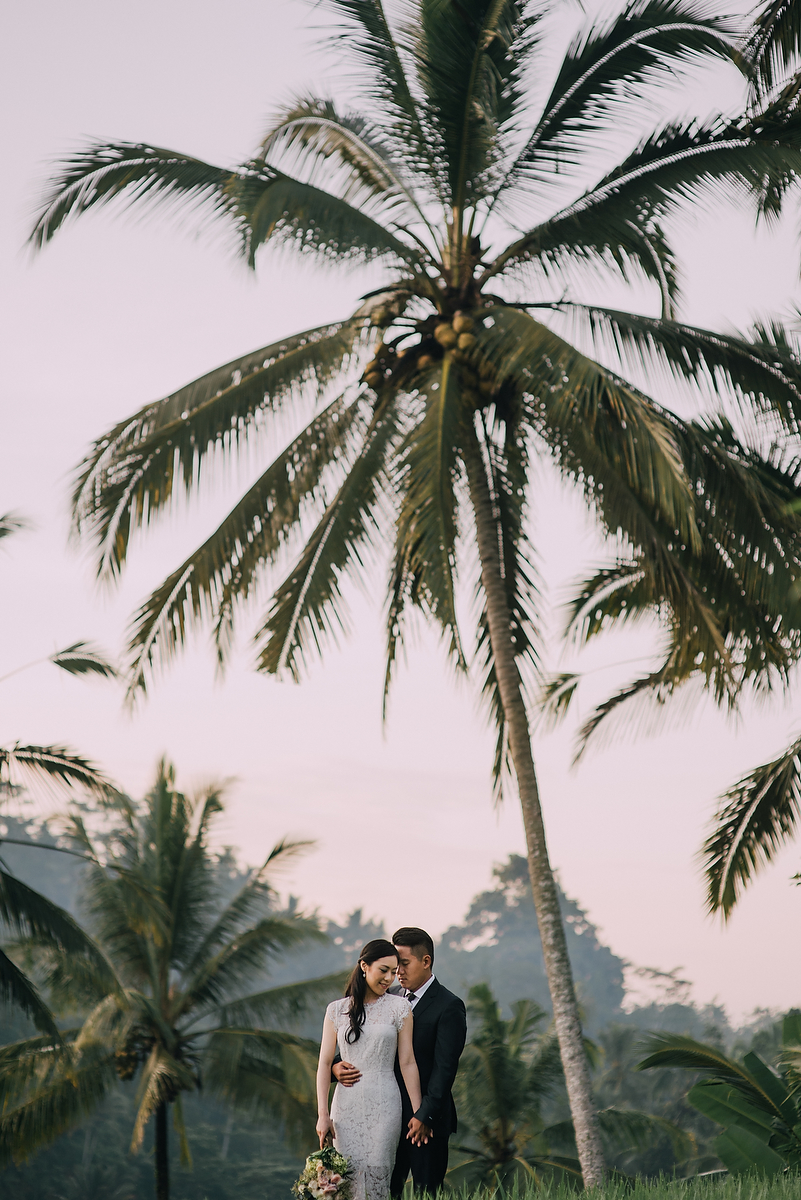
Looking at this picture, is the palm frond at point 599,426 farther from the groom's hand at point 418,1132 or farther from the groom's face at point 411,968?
the groom's hand at point 418,1132

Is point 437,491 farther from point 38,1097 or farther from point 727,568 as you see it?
point 38,1097

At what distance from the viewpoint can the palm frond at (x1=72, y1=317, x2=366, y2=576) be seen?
8.98 meters

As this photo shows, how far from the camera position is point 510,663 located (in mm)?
9367

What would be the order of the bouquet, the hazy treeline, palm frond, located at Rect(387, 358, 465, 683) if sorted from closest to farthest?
the bouquet, palm frond, located at Rect(387, 358, 465, 683), the hazy treeline

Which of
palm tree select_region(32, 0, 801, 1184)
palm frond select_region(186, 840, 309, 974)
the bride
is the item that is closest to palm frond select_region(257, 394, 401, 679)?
palm tree select_region(32, 0, 801, 1184)

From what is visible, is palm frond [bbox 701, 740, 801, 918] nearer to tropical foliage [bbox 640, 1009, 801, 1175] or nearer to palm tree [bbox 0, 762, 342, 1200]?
tropical foliage [bbox 640, 1009, 801, 1175]

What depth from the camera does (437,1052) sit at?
15.0ft

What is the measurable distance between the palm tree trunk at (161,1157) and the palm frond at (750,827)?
9495 mm

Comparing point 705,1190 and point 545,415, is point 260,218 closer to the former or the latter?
point 545,415

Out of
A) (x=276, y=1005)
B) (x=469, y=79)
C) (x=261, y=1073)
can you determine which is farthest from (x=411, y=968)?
(x=276, y=1005)

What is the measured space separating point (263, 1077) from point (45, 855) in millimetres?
51211

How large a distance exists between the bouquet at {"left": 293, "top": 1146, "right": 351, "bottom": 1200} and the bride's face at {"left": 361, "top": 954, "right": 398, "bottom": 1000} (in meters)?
0.65

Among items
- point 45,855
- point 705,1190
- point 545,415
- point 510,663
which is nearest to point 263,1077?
point 510,663

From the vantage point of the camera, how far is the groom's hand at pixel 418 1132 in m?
4.38
